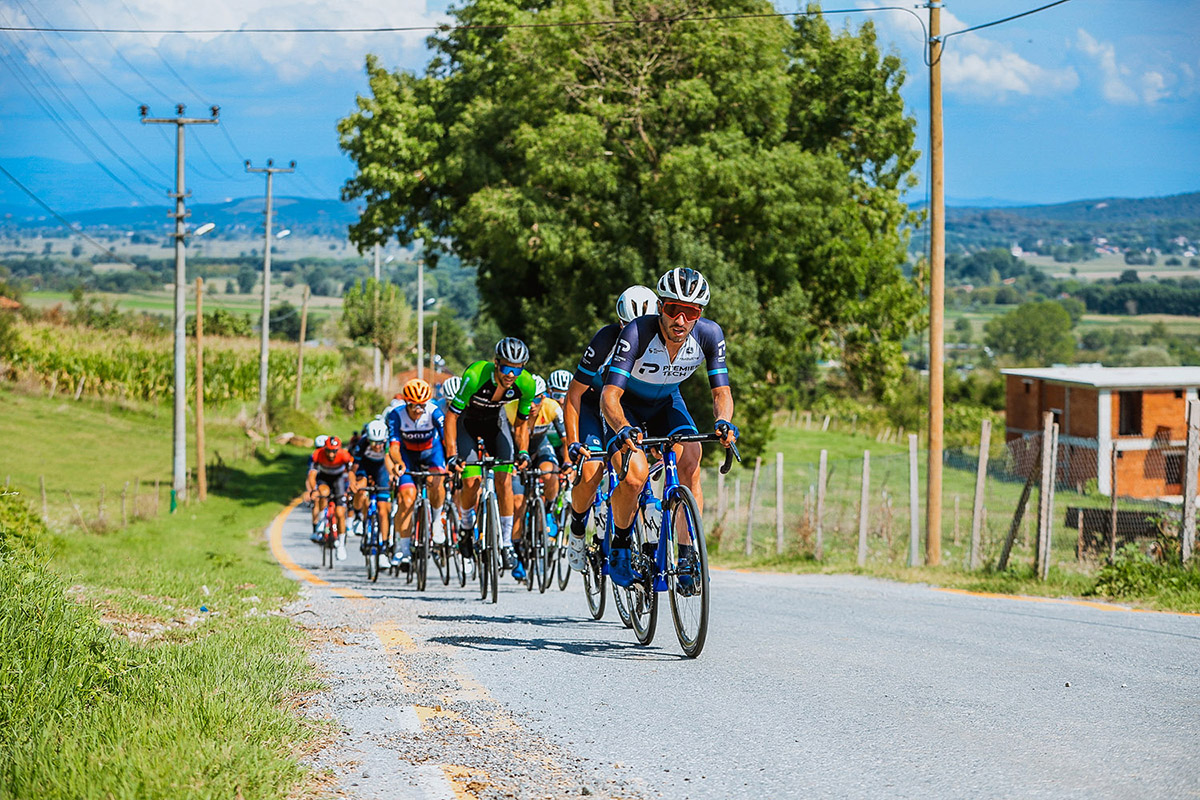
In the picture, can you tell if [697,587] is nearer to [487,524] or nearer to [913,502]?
[487,524]

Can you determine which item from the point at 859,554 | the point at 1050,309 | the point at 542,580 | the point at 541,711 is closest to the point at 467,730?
the point at 541,711

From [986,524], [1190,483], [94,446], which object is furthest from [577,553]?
[94,446]

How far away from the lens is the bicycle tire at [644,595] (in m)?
7.88

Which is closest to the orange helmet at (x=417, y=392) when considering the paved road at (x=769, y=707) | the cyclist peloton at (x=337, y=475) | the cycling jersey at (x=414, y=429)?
the cycling jersey at (x=414, y=429)

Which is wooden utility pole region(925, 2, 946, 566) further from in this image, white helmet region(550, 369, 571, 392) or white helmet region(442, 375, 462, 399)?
white helmet region(442, 375, 462, 399)

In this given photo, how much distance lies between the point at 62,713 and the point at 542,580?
7.24 metres

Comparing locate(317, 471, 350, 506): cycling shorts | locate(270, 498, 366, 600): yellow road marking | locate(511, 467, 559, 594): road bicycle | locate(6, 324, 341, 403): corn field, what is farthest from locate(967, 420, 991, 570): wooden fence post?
locate(6, 324, 341, 403): corn field

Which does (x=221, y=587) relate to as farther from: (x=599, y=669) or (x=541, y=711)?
(x=541, y=711)

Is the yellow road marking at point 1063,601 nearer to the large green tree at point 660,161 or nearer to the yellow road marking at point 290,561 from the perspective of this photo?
the yellow road marking at point 290,561

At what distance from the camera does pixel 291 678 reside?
6.60 meters

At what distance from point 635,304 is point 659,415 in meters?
0.79

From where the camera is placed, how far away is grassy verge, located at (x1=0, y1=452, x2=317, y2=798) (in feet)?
15.1

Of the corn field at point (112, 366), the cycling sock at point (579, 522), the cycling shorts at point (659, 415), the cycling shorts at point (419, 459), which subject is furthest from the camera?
the corn field at point (112, 366)

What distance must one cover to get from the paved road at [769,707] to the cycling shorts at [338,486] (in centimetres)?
1021
